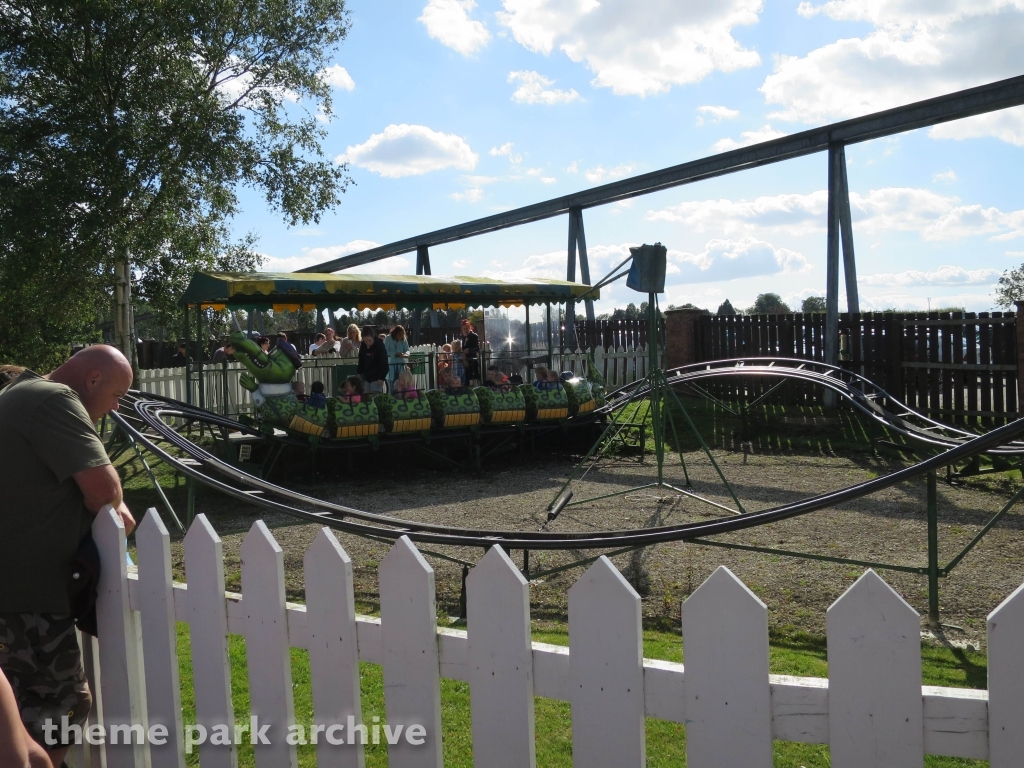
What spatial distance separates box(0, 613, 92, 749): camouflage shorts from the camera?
9.65ft

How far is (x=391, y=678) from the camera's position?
2.52 metres

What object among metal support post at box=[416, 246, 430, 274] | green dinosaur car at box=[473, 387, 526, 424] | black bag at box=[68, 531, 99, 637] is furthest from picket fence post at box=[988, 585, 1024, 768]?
metal support post at box=[416, 246, 430, 274]

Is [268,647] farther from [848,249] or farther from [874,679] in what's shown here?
[848,249]

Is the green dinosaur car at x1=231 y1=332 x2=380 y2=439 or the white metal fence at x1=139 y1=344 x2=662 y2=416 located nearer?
the green dinosaur car at x1=231 y1=332 x2=380 y2=439

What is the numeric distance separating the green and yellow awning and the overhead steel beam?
13.1 feet

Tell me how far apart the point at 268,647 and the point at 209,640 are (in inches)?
9.6

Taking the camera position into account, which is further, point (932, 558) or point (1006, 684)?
point (932, 558)

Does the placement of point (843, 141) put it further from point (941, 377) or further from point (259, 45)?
point (259, 45)

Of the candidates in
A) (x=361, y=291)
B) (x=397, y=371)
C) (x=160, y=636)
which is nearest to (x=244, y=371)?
(x=397, y=371)

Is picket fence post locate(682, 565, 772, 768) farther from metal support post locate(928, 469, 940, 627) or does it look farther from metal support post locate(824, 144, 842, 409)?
metal support post locate(824, 144, 842, 409)

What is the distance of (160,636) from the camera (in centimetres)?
297

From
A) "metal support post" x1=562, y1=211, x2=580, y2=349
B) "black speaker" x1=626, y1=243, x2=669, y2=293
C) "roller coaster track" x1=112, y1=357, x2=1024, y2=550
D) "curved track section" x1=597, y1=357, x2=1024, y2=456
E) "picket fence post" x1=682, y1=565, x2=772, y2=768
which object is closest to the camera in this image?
"picket fence post" x1=682, y1=565, x2=772, y2=768

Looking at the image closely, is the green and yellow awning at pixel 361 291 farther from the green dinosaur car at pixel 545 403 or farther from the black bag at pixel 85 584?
the black bag at pixel 85 584

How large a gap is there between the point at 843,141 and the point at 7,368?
14.1m
